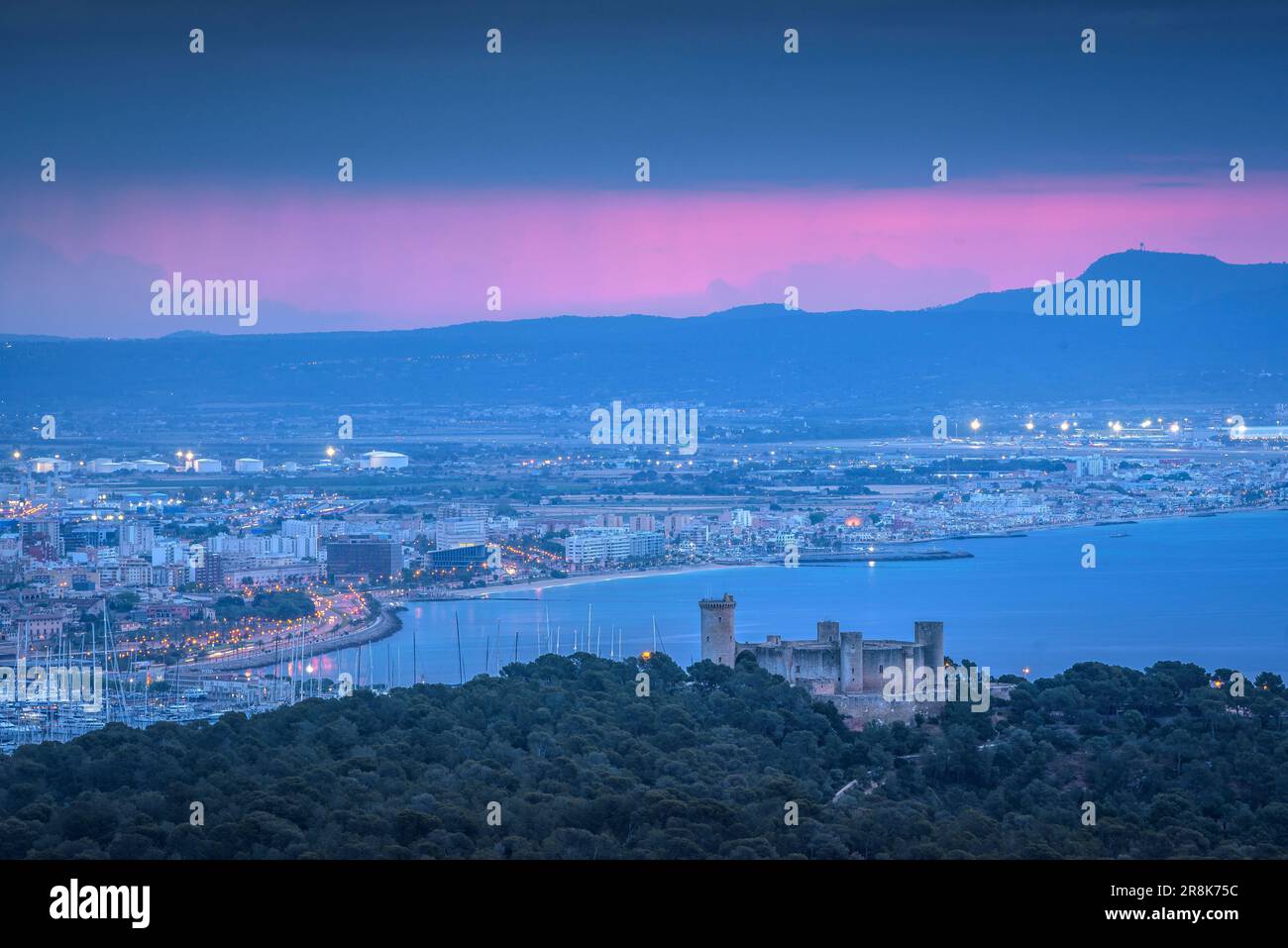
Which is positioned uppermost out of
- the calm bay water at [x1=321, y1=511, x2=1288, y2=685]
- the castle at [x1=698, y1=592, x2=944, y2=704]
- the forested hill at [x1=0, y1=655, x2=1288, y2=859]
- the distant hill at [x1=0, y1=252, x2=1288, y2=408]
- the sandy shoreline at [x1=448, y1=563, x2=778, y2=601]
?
the distant hill at [x1=0, y1=252, x2=1288, y2=408]

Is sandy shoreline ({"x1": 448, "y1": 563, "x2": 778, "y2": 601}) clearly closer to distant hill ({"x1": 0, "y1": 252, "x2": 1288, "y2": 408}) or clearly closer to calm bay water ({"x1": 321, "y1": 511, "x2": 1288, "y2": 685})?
calm bay water ({"x1": 321, "y1": 511, "x2": 1288, "y2": 685})

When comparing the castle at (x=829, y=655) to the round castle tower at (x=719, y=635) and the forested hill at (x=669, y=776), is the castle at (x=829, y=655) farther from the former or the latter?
the forested hill at (x=669, y=776)

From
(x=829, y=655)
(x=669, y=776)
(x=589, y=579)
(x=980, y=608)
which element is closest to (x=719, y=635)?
(x=829, y=655)

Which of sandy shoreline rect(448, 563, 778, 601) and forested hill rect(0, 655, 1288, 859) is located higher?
forested hill rect(0, 655, 1288, 859)

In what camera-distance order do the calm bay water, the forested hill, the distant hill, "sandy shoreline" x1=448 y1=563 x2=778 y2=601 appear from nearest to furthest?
the forested hill, the calm bay water, "sandy shoreline" x1=448 y1=563 x2=778 y2=601, the distant hill

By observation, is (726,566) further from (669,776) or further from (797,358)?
(797,358)

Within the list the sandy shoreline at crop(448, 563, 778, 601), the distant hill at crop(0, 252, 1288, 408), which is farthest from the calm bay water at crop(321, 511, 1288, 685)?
the distant hill at crop(0, 252, 1288, 408)
